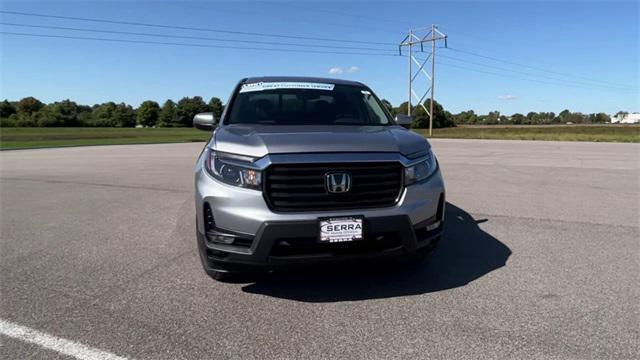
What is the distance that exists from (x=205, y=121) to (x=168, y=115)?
10898cm

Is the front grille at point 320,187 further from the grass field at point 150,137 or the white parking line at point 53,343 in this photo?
the grass field at point 150,137

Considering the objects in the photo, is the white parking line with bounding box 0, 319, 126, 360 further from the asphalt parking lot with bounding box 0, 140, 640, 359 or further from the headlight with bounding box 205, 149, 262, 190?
the headlight with bounding box 205, 149, 262, 190

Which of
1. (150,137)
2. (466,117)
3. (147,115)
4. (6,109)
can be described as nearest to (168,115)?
(147,115)

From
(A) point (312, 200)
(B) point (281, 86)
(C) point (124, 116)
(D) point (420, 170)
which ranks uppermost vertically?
(C) point (124, 116)

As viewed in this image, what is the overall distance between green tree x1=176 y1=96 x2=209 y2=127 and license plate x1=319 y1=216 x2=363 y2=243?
85.7 meters

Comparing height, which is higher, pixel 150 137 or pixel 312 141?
pixel 150 137

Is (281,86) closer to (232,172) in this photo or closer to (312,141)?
(312,141)

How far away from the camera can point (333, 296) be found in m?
3.37

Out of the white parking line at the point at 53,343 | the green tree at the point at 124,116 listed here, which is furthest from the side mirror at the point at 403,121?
the green tree at the point at 124,116

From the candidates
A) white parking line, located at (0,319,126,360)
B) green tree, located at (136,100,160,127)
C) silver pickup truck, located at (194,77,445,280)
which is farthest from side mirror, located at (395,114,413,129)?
green tree, located at (136,100,160,127)

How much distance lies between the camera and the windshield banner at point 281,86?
4.80 m

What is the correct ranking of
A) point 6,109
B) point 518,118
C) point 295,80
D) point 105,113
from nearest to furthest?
point 295,80, point 6,109, point 105,113, point 518,118

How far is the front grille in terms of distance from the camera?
302 cm

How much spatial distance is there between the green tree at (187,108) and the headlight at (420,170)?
8524cm
